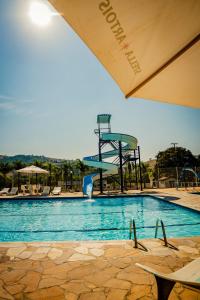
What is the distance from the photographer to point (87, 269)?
3.22 metres

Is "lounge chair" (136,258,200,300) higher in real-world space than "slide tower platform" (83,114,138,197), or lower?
lower

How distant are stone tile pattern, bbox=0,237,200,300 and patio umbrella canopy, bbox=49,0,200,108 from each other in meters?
2.49

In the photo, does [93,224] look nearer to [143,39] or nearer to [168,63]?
[168,63]

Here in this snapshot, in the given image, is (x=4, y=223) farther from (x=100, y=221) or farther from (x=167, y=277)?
(x=167, y=277)

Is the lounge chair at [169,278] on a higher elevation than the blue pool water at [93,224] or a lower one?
higher

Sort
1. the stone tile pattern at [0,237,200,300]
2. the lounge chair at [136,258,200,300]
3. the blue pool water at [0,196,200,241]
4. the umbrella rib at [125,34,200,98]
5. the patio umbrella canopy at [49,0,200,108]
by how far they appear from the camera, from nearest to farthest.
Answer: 1. the patio umbrella canopy at [49,0,200,108]
2. the lounge chair at [136,258,200,300]
3. the umbrella rib at [125,34,200,98]
4. the stone tile pattern at [0,237,200,300]
5. the blue pool water at [0,196,200,241]

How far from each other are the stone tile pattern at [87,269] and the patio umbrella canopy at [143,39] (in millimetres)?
2494

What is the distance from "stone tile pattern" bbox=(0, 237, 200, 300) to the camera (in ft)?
8.41

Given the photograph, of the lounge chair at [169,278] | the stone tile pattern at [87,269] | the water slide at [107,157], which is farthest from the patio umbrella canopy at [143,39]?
the water slide at [107,157]

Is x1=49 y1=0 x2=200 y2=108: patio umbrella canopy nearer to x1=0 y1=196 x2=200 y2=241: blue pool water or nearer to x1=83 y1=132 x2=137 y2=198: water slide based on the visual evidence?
x1=0 y1=196 x2=200 y2=241: blue pool water

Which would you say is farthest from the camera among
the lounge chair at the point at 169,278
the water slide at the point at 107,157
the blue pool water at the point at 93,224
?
the water slide at the point at 107,157

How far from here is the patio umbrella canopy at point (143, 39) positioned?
1463 mm

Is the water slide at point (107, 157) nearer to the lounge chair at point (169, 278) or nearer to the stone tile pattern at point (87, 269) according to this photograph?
the stone tile pattern at point (87, 269)

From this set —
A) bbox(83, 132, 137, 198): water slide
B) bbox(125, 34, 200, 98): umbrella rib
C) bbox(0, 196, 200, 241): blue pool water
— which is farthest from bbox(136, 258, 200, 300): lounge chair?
bbox(83, 132, 137, 198): water slide
